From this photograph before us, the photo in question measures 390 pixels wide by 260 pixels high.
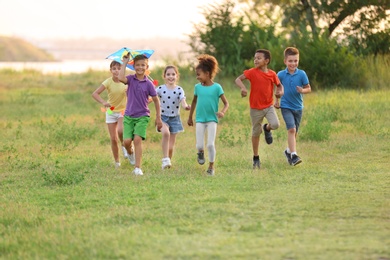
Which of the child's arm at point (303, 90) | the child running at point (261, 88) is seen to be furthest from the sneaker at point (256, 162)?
the child's arm at point (303, 90)

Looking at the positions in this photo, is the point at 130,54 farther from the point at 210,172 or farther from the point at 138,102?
the point at 210,172

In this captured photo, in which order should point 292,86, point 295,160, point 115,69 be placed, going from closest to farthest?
point 295,160
point 292,86
point 115,69

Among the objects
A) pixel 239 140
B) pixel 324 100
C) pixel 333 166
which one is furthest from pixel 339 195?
pixel 324 100

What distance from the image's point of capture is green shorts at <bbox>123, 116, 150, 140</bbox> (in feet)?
40.2

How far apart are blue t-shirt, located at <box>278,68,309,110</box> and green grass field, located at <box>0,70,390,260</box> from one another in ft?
2.69

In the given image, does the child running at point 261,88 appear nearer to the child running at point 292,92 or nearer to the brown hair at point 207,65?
the child running at point 292,92

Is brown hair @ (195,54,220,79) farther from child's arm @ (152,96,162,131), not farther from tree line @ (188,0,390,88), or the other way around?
tree line @ (188,0,390,88)

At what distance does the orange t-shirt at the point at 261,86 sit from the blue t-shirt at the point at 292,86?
35cm

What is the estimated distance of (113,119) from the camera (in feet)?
43.8

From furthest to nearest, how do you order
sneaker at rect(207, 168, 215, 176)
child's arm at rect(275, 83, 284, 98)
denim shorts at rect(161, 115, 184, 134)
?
denim shorts at rect(161, 115, 184, 134), child's arm at rect(275, 83, 284, 98), sneaker at rect(207, 168, 215, 176)

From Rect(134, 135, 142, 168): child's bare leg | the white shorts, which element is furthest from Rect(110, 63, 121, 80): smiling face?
Rect(134, 135, 142, 168): child's bare leg

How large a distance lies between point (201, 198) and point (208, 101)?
243 cm

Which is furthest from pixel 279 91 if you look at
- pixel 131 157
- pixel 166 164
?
pixel 131 157

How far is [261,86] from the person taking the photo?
492 inches
